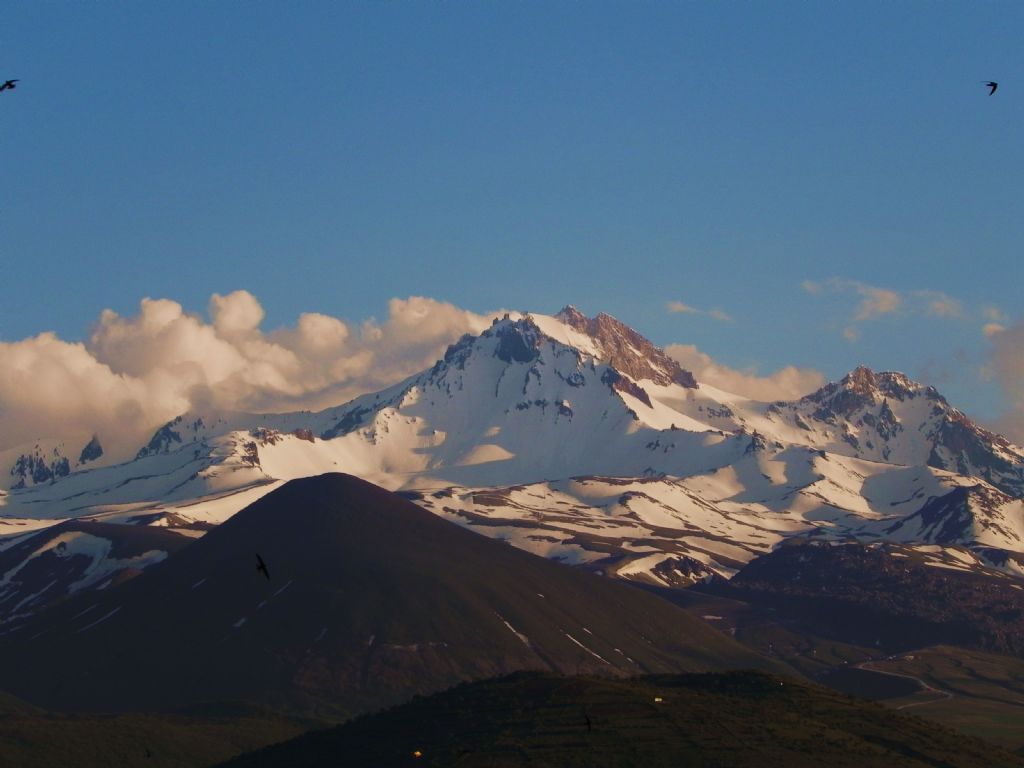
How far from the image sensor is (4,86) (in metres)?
106

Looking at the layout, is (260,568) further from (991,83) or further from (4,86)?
(991,83)

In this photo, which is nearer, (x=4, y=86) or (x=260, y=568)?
(x=4, y=86)

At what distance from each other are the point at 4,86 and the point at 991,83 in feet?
203

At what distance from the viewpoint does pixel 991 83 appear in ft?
364

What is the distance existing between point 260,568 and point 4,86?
34850 mm

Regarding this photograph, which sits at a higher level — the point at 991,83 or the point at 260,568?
the point at 991,83

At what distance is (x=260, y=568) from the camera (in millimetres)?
115188

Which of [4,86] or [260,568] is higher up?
[4,86]

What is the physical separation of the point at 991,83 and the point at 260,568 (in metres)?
57.0

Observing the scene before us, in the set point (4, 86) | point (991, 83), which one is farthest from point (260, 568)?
point (991, 83)
